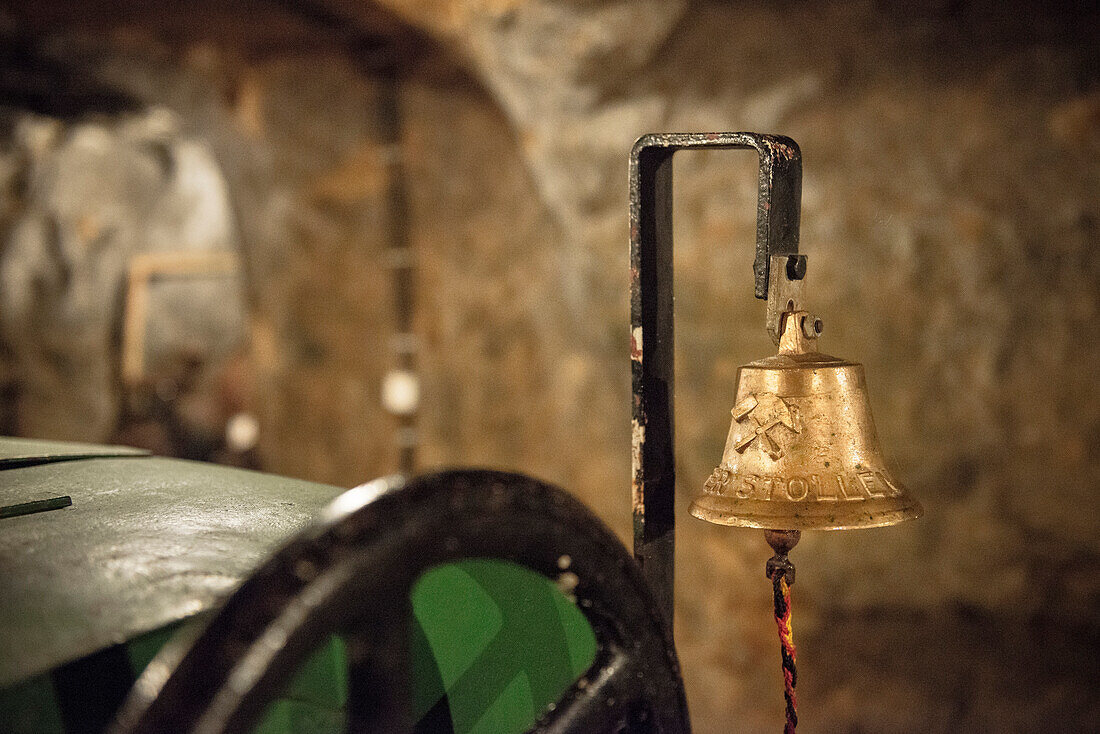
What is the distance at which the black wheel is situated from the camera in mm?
522

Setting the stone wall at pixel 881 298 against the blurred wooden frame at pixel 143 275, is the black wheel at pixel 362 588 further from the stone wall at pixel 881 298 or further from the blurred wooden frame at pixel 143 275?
the blurred wooden frame at pixel 143 275

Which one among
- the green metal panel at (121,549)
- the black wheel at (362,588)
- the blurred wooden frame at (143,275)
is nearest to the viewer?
the black wheel at (362,588)

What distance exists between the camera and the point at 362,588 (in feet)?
1.86

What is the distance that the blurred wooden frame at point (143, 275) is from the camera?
739 cm

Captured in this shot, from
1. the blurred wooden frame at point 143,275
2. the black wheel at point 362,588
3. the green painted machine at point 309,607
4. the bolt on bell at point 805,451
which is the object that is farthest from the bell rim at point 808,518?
the blurred wooden frame at point 143,275

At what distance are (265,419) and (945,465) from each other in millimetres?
3117

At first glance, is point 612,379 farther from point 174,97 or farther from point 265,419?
point 174,97

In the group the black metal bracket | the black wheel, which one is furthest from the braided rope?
the black wheel

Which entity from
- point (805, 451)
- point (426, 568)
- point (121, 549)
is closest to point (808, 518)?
point (805, 451)

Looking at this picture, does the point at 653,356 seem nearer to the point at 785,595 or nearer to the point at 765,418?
the point at 765,418

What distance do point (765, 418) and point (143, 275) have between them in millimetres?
7286

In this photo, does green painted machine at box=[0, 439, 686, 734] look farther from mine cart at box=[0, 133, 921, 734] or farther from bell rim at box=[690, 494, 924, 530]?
bell rim at box=[690, 494, 924, 530]

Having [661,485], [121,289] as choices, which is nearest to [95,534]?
[661,485]

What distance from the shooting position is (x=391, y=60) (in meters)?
4.33
